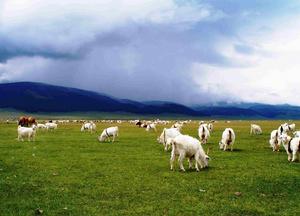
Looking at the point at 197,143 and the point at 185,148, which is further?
the point at 197,143

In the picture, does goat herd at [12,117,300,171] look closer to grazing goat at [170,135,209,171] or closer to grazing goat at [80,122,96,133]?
grazing goat at [170,135,209,171]

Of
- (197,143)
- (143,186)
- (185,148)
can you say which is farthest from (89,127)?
(143,186)

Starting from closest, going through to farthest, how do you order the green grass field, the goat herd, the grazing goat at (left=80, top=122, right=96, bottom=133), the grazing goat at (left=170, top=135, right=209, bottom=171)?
1. the green grass field
2. the grazing goat at (left=170, top=135, right=209, bottom=171)
3. the goat herd
4. the grazing goat at (left=80, top=122, right=96, bottom=133)

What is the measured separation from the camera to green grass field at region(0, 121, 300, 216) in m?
17.1

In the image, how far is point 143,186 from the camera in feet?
69.6

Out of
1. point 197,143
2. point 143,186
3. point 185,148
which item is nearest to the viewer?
point 143,186

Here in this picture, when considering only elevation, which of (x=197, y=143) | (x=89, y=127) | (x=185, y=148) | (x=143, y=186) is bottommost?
(x=143, y=186)

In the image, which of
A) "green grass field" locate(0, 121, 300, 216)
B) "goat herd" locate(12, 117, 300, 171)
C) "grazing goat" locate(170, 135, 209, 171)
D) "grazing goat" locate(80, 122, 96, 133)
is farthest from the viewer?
"grazing goat" locate(80, 122, 96, 133)

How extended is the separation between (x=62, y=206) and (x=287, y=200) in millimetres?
8915

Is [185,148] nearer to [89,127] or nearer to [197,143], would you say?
[197,143]

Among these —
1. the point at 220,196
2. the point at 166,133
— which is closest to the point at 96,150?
the point at 166,133

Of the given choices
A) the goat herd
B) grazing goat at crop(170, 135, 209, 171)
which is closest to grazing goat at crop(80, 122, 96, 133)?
the goat herd

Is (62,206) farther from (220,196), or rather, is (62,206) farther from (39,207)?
(220,196)

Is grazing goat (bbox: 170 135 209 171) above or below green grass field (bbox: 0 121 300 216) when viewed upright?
above
